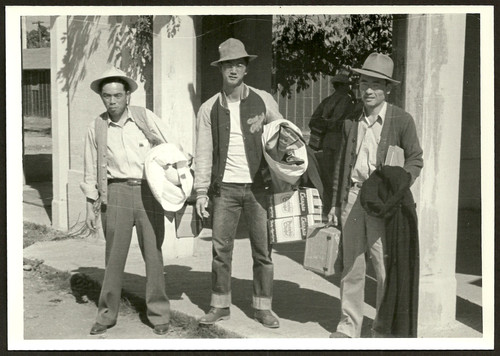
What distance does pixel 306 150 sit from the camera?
6891mm

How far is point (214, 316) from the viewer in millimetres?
6895

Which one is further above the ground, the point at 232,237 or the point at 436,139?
the point at 436,139

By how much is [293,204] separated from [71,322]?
1.94 metres

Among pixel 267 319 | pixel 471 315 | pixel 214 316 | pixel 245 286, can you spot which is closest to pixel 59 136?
pixel 245 286

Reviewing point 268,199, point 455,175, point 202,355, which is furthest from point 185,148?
point 455,175

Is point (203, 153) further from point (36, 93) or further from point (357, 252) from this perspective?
point (36, 93)

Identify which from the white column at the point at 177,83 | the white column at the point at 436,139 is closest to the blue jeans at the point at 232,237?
the white column at the point at 177,83

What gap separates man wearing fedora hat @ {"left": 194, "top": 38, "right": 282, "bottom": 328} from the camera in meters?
6.77

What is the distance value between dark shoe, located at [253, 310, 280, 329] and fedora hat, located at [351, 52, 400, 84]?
1.91 meters

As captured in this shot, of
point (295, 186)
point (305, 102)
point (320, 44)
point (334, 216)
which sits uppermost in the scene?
point (320, 44)

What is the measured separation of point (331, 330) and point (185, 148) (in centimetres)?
207

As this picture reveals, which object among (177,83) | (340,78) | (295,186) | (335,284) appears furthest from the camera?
(177,83)

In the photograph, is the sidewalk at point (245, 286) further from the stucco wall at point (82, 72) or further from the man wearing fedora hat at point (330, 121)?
the man wearing fedora hat at point (330, 121)

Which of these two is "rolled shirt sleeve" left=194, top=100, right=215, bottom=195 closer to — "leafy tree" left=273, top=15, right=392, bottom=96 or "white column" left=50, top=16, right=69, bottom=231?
"leafy tree" left=273, top=15, right=392, bottom=96
